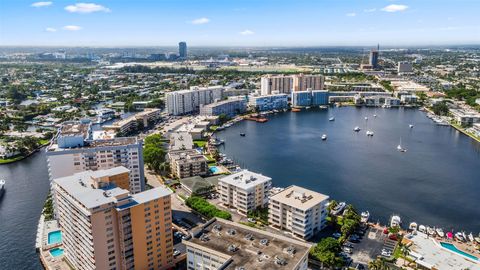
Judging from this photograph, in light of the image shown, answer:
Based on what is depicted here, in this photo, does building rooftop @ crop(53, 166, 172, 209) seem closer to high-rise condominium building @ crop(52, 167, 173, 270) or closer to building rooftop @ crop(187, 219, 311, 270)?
high-rise condominium building @ crop(52, 167, 173, 270)

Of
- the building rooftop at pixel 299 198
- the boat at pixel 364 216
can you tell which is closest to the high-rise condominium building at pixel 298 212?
the building rooftop at pixel 299 198

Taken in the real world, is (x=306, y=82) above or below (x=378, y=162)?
above

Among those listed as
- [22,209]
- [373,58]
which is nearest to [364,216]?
[22,209]

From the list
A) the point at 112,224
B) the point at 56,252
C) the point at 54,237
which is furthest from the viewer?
the point at 54,237

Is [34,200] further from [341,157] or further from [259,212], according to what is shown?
[341,157]

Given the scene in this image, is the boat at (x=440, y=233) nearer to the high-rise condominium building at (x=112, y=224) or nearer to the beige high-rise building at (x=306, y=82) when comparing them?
the high-rise condominium building at (x=112, y=224)

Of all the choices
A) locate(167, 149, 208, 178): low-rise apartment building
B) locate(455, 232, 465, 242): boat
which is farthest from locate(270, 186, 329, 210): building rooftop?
locate(167, 149, 208, 178): low-rise apartment building

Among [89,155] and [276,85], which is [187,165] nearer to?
[89,155]
